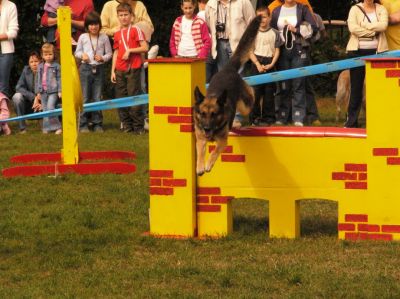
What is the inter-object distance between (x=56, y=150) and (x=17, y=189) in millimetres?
3021

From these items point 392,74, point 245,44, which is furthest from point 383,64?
point 245,44

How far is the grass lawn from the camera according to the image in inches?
335

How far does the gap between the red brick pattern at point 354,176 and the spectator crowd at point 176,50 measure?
6.83m

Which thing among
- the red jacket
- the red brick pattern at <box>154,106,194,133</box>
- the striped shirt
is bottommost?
the red brick pattern at <box>154,106,194,133</box>

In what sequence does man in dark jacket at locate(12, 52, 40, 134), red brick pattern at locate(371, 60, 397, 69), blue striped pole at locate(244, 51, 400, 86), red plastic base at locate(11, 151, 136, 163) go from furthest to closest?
man in dark jacket at locate(12, 52, 40, 134), blue striped pole at locate(244, 51, 400, 86), red plastic base at locate(11, 151, 136, 163), red brick pattern at locate(371, 60, 397, 69)

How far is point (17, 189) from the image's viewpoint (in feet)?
42.3

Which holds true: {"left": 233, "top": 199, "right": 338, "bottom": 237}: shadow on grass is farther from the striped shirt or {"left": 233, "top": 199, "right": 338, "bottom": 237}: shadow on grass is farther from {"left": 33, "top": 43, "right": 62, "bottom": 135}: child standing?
{"left": 33, "top": 43, "right": 62, "bottom": 135}: child standing

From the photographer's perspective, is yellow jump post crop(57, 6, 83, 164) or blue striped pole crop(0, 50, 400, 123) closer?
yellow jump post crop(57, 6, 83, 164)

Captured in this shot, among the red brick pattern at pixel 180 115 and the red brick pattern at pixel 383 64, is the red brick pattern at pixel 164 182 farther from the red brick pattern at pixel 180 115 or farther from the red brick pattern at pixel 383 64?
the red brick pattern at pixel 383 64

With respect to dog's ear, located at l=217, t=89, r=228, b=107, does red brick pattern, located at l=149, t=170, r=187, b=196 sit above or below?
below

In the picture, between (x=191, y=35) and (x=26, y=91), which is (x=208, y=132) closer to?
(x=191, y=35)

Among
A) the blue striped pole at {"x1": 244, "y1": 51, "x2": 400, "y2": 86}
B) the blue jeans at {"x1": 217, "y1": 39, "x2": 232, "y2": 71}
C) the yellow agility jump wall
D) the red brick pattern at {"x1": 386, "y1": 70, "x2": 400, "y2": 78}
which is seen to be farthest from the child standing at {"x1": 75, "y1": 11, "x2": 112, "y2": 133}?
the red brick pattern at {"x1": 386, "y1": 70, "x2": 400, "y2": 78}

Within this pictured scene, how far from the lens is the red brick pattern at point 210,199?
403 inches

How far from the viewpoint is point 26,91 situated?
61.1 feet
